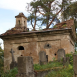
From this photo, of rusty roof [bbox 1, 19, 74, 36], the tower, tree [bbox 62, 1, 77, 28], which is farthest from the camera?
tree [bbox 62, 1, 77, 28]

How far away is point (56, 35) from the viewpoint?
12.8 m

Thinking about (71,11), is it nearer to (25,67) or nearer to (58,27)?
(58,27)

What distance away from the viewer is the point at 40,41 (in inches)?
523

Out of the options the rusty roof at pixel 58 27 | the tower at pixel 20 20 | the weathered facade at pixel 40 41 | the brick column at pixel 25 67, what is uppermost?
the tower at pixel 20 20

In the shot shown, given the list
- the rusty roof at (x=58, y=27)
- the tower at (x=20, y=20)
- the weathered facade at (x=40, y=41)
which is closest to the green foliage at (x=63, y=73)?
the weathered facade at (x=40, y=41)

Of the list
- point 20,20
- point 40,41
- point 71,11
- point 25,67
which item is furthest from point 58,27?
point 25,67

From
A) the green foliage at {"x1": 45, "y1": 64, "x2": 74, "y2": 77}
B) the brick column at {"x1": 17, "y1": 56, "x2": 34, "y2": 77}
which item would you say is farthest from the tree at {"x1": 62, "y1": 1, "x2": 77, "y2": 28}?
the brick column at {"x1": 17, "y1": 56, "x2": 34, "y2": 77}

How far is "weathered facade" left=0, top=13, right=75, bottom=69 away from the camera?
492 inches

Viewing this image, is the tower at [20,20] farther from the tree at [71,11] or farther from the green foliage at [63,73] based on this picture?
the green foliage at [63,73]

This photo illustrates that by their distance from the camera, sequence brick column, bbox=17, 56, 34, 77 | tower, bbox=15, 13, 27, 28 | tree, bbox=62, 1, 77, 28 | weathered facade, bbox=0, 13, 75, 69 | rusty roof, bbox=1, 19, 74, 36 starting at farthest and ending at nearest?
tree, bbox=62, 1, 77, 28
tower, bbox=15, 13, 27, 28
rusty roof, bbox=1, 19, 74, 36
weathered facade, bbox=0, 13, 75, 69
brick column, bbox=17, 56, 34, 77

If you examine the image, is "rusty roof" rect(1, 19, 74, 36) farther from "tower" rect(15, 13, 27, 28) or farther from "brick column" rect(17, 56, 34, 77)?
"brick column" rect(17, 56, 34, 77)

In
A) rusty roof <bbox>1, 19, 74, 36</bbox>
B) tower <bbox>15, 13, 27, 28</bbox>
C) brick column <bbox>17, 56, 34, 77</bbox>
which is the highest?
tower <bbox>15, 13, 27, 28</bbox>

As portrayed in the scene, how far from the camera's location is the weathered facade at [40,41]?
1251 centimetres

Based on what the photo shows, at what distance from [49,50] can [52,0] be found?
9.30 m
